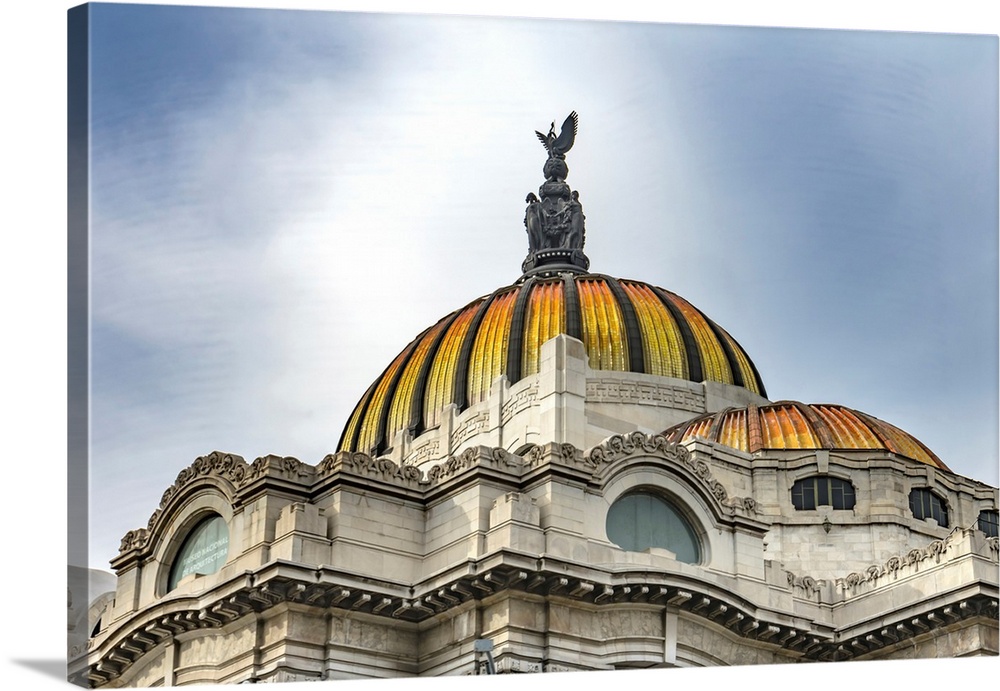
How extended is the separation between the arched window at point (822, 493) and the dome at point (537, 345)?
24.6 ft

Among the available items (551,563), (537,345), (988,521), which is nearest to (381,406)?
(537,345)

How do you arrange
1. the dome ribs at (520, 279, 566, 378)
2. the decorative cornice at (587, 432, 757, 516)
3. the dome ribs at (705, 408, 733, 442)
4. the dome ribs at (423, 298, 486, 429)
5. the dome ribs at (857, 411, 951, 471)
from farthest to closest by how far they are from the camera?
the dome ribs at (423, 298, 486, 429) < the dome ribs at (520, 279, 566, 378) < the dome ribs at (705, 408, 733, 442) < the dome ribs at (857, 411, 951, 471) < the decorative cornice at (587, 432, 757, 516)

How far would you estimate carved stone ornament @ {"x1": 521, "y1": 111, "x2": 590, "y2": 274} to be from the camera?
56719 millimetres

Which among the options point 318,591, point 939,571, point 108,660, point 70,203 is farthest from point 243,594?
point 939,571

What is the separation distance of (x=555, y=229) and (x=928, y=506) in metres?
17.3

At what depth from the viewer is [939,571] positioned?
37812mm

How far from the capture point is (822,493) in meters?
44.1

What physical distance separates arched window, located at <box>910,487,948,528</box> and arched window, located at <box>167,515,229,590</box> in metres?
17.2

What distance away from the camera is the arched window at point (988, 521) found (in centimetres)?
4466

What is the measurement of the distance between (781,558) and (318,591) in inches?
532

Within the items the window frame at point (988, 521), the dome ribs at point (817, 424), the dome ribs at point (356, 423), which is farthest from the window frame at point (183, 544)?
the window frame at point (988, 521)

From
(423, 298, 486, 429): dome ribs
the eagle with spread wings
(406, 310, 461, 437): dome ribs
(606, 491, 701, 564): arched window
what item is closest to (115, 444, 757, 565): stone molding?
(606, 491, 701, 564): arched window

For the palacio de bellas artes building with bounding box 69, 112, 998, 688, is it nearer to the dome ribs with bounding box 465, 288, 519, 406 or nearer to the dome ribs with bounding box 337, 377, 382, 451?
the dome ribs with bounding box 465, 288, 519, 406

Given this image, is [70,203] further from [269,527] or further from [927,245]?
[927,245]
